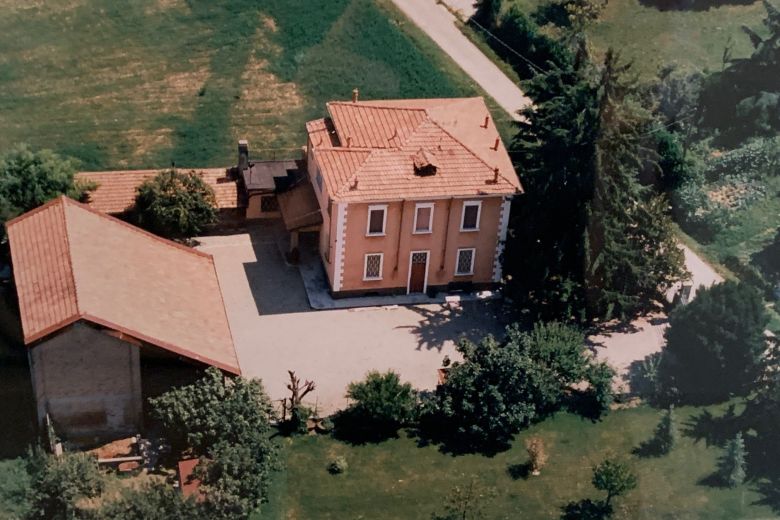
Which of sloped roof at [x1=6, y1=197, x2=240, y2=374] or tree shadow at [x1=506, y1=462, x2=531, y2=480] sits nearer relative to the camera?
sloped roof at [x1=6, y1=197, x2=240, y2=374]

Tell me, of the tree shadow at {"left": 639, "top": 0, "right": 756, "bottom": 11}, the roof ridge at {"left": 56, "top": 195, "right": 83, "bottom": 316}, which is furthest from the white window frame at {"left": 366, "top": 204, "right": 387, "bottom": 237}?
the tree shadow at {"left": 639, "top": 0, "right": 756, "bottom": 11}

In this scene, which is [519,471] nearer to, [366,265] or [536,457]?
[536,457]

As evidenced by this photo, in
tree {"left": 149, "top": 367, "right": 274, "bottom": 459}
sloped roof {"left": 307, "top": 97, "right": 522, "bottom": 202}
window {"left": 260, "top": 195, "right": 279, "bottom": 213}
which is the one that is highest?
sloped roof {"left": 307, "top": 97, "right": 522, "bottom": 202}

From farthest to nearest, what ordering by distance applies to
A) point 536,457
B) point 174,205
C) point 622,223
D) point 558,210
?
point 174,205 < point 558,210 < point 622,223 < point 536,457

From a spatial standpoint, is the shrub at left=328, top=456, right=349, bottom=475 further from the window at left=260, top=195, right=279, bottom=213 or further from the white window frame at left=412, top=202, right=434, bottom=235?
the window at left=260, top=195, right=279, bottom=213

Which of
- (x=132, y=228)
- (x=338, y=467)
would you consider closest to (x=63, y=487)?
(x=338, y=467)

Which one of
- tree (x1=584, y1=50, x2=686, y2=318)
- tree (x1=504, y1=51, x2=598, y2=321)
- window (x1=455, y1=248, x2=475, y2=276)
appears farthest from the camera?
window (x1=455, y1=248, x2=475, y2=276)

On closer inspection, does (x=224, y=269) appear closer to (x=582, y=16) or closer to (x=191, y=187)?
(x=191, y=187)
